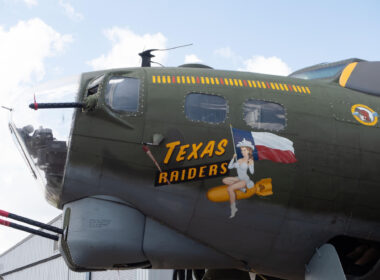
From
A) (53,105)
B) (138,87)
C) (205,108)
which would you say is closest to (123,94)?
(138,87)

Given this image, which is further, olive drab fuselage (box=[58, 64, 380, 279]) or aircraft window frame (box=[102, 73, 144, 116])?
aircraft window frame (box=[102, 73, 144, 116])

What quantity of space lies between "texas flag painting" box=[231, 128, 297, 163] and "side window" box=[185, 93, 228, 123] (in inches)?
13.0

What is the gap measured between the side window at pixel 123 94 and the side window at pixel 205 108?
78 cm

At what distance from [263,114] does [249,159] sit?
2.58 ft

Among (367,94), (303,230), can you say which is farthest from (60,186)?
(367,94)

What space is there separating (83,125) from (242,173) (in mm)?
2414

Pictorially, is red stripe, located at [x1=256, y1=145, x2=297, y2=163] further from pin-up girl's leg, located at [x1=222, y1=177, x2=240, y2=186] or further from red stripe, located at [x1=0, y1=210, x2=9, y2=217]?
red stripe, located at [x1=0, y1=210, x2=9, y2=217]

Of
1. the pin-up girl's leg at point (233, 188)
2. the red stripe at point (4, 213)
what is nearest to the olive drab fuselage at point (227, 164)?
the pin-up girl's leg at point (233, 188)

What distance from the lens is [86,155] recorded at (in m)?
7.48

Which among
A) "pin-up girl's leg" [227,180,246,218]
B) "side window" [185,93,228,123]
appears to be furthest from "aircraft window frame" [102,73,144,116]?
"pin-up girl's leg" [227,180,246,218]

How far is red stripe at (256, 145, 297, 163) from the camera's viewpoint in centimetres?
784

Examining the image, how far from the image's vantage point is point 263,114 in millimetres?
8078

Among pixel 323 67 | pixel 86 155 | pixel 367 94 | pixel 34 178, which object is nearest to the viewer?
pixel 86 155

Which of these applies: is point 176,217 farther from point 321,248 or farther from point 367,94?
point 367,94
